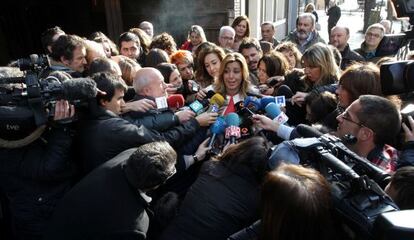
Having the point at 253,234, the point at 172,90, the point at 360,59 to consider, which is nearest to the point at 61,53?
the point at 172,90

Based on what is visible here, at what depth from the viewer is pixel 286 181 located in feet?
4.53

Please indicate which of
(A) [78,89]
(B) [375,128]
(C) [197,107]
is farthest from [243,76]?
(A) [78,89]

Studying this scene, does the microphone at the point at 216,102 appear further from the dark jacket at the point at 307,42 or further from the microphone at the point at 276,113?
the dark jacket at the point at 307,42

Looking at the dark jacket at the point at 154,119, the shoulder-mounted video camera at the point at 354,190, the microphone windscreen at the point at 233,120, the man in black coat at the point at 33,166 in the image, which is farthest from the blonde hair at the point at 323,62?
the man in black coat at the point at 33,166

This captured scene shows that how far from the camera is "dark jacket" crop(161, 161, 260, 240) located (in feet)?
5.81

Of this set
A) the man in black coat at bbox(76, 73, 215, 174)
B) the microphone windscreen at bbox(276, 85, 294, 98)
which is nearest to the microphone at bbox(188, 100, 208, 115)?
the man in black coat at bbox(76, 73, 215, 174)

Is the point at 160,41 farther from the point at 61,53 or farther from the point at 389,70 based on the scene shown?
the point at 389,70

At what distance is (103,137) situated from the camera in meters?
2.23

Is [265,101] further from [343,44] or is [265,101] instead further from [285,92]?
[343,44]

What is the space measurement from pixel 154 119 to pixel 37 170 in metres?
0.93

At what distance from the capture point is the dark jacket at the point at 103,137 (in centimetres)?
223

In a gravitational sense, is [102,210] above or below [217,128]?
below

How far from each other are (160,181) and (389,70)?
5.29 ft

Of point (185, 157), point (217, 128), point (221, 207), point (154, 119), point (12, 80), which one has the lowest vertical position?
point (185, 157)
